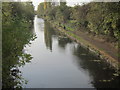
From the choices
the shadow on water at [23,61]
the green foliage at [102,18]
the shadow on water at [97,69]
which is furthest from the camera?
the green foliage at [102,18]

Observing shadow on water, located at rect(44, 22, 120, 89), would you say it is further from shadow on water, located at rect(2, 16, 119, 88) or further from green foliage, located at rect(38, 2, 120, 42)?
green foliage, located at rect(38, 2, 120, 42)

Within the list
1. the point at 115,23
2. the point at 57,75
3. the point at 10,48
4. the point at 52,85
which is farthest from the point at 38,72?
the point at 10,48

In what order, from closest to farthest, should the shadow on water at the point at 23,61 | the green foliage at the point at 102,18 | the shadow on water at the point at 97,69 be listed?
the shadow on water at the point at 23,61 < the shadow on water at the point at 97,69 < the green foliage at the point at 102,18

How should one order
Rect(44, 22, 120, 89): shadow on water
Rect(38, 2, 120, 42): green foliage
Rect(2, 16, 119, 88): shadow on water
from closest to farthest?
Rect(2, 16, 119, 88): shadow on water < Rect(44, 22, 120, 89): shadow on water < Rect(38, 2, 120, 42): green foliage

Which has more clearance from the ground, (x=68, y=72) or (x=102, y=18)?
(x=102, y=18)

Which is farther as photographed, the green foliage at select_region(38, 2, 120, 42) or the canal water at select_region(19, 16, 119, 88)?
the green foliage at select_region(38, 2, 120, 42)

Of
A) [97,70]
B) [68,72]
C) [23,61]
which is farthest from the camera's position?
[97,70]

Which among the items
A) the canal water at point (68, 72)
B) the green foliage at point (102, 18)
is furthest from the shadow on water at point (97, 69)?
the green foliage at point (102, 18)

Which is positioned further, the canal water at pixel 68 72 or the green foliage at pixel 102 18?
the green foliage at pixel 102 18

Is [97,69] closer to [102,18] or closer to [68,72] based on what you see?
[68,72]

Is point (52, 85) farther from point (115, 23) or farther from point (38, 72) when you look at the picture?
point (115, 23)

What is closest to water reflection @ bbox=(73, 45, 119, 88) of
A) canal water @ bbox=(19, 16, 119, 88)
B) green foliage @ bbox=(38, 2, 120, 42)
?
canal water @ bbox=(19, 16, 119, 88)

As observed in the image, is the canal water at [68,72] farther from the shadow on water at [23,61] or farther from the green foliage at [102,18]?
the green foliage at [102,18]

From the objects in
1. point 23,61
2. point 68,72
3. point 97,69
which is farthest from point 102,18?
point 23,61
